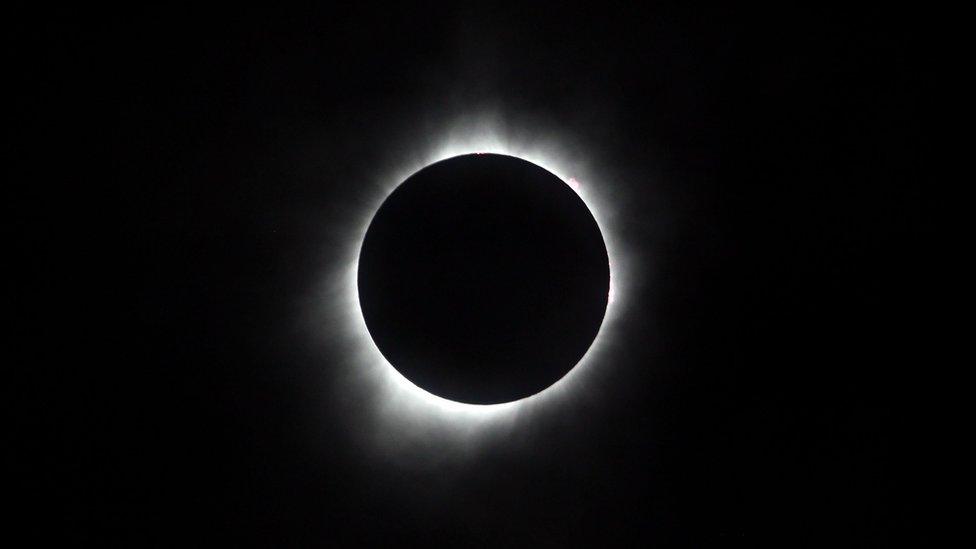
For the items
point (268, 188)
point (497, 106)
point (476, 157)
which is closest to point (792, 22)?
point (497, 106)

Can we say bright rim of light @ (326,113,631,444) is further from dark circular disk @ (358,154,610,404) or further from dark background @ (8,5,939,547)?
dark circular disk @ (358,154,610,404)

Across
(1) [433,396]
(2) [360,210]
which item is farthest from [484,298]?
(2) [360,210]

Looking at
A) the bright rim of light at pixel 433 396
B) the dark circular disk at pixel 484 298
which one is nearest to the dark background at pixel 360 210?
the bright rim of light at pixel 433 396

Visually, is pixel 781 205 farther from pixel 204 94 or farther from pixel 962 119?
pixel 204 94

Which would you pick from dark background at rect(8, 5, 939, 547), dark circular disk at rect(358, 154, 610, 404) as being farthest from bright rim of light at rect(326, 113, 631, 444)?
dark circular disk at rect(358, 154, 610, 404)

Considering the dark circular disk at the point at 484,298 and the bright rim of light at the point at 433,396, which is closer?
the dark circular disk at the point at 484,298

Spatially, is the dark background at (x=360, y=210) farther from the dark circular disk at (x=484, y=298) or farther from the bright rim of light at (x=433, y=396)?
the dark circular disk at (x=484, y=298)
